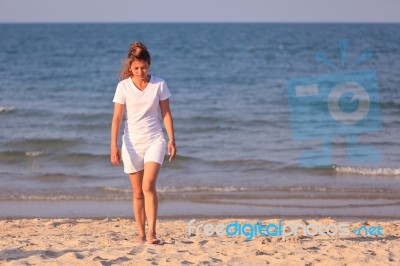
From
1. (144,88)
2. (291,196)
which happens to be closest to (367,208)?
(291,196)

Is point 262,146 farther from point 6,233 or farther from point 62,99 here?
point 62,99

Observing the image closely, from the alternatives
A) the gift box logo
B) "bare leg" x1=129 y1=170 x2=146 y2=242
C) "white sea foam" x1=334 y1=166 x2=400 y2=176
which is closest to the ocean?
"white sea foam" x1=334 y1=166 x2=400 y2=176

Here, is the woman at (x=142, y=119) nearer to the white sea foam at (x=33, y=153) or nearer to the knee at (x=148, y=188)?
the knee at (x=148, y=188)

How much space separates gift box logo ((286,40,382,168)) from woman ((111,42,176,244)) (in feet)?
22.8

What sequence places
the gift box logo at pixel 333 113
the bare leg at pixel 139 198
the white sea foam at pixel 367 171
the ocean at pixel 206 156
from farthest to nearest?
the gift box logo at pixel 333 113 → the white sea foam at pixel 367 171 → the ocean at pixel 206 156 → the bare leg at pixel 139 198

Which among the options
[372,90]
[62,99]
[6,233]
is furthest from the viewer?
[372,90]

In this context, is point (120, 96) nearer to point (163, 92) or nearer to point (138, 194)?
point (163, 92)

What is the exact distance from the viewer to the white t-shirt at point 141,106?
618 centimetres

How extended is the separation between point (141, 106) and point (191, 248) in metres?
1.36

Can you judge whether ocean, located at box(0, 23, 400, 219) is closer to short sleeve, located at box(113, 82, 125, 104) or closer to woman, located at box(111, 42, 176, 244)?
woman, located at box(111, 42, 176, 244)

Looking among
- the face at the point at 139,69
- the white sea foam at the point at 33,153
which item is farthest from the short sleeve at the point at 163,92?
the white sea foam at the point at 33,153

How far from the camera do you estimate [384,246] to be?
6551 mm

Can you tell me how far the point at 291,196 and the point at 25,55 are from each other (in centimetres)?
3580

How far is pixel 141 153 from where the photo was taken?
245 inches
